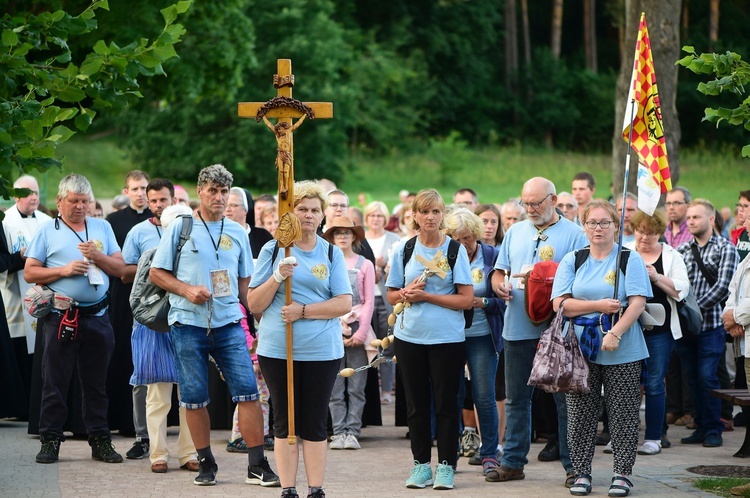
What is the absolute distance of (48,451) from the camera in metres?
8.98

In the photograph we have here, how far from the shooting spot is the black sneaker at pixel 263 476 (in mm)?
8086

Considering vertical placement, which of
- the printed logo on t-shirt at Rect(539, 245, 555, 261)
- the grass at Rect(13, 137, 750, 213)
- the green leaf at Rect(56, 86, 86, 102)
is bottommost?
the printed logo on t-shirt at Rect(539, 245, 555, 261)

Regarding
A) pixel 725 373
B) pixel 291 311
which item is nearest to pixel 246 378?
pixel 291 311

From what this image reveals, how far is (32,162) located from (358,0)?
4925 cm

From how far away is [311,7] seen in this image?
41156 millimetres

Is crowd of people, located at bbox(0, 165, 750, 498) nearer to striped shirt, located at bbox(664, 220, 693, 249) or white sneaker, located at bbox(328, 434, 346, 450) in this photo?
white sneaker, located at bbox(328, 434, 346, 450)

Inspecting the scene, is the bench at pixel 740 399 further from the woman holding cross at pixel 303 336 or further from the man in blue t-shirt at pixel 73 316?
the man in blue t-shirt at pixel 73 316

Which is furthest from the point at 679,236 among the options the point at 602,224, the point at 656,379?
the point at 602,224

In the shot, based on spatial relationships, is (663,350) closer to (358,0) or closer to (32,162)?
(32,162)

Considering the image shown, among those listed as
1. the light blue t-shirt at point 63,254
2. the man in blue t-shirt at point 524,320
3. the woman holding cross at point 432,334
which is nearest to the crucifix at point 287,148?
the woman holding cross at point 432,334

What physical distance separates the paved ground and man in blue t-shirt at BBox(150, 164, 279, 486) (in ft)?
1.58

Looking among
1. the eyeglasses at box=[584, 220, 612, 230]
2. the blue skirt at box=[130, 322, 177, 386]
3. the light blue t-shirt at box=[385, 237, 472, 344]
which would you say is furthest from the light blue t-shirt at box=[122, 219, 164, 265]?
the eyeglasses at box=[584, 220, 612, 230]

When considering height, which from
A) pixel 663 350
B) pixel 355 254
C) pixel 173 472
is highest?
pixel 355 254

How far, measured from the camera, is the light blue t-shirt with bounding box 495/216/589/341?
27.2 ft
